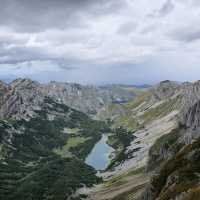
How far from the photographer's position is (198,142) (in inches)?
6107

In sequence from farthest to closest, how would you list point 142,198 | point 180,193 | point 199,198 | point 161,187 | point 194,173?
1. point 142,198
2. point 161,187
3. point 194,173
4. point 180,193
5. point 199,198

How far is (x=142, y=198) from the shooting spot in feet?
484

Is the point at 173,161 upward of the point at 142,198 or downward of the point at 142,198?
upward

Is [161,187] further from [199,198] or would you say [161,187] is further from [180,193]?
[199,198]

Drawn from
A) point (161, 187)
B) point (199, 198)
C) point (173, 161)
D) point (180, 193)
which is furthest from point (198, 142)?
point (199, 198)

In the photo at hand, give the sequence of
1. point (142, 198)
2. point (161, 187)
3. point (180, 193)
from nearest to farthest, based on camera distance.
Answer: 1. point (180, 193)
2. point (161, 187)
3. point (142, 198)

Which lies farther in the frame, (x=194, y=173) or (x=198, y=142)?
(x=198, y=142)

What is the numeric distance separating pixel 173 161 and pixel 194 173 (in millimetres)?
23661

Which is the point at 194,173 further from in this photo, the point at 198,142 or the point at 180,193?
the point at 198,142

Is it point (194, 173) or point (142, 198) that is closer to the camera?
point (194, 173)

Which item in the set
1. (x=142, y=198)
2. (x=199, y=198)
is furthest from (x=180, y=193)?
(x=142, y=198)

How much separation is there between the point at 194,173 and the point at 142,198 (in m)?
28.2

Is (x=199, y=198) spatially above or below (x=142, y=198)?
above

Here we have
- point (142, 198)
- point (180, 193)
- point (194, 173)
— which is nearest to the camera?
point (180, 193)
